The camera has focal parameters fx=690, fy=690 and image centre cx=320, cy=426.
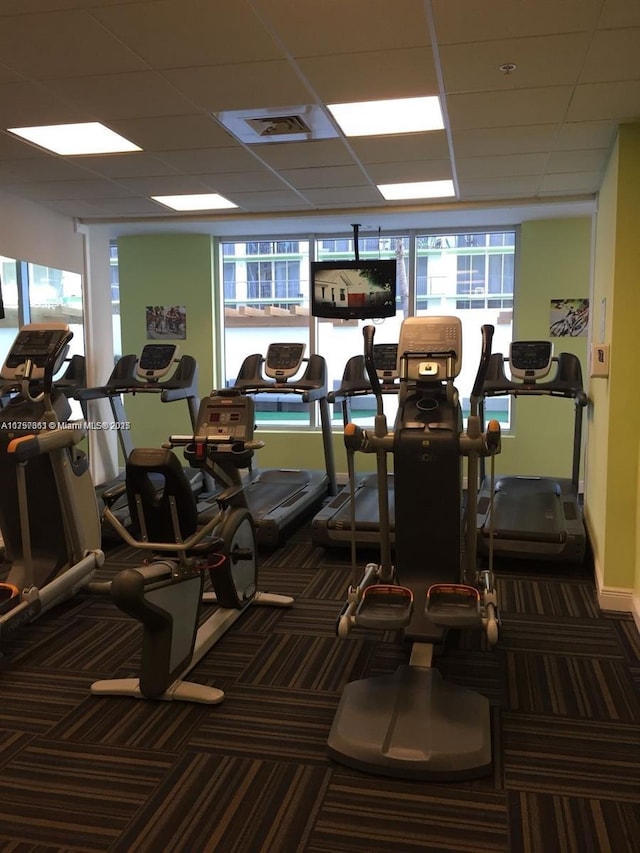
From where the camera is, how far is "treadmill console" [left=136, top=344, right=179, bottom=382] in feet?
20.0

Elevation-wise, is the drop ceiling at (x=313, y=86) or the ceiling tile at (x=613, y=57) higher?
the drop ceiling at (x=313, y=86)

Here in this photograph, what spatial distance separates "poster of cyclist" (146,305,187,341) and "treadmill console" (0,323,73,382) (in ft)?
12.7

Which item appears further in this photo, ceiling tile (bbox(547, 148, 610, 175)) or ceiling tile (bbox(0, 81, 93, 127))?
ceiling tile (bbox(547, 148, 610, 175))

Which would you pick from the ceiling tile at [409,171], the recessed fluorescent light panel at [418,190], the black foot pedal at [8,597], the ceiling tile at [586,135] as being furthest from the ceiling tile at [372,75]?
the black foot pedal at [8,597]

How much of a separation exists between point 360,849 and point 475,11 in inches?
114

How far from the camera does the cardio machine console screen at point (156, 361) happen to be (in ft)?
20.0

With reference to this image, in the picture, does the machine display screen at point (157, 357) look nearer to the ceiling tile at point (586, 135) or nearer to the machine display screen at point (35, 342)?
the machine display screen at point (35, 342)

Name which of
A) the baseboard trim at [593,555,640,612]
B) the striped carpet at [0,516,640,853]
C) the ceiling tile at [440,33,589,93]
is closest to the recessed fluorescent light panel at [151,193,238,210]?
the ceiling tile at [440,33,589,93]

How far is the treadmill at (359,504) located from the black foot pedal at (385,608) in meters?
1.47

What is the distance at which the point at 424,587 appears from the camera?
3113mm

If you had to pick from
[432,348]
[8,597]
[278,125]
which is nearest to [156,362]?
[278,125]

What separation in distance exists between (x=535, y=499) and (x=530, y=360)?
3.63ft

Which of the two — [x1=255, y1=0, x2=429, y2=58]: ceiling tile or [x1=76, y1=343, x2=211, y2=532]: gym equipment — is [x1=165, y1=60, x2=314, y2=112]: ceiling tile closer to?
[x1=255, y1=0, x2=429, y2=58]: ceiling tile

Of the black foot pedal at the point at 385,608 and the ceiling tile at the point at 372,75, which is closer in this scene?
the black foot pedal at the point at 385,608
